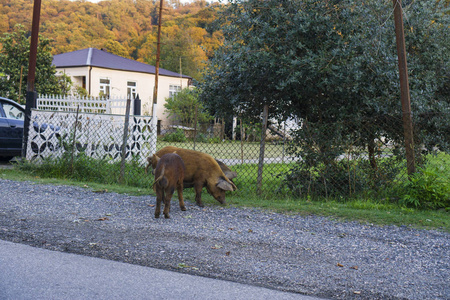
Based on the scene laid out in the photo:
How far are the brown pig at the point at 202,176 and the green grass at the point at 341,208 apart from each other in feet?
1.21

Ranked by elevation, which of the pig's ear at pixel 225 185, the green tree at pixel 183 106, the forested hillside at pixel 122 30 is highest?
the forested hillside at pixel 122 30

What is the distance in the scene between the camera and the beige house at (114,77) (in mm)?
36219

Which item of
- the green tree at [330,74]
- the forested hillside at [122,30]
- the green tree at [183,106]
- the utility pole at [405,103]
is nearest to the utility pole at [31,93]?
the green tree at [330,74]

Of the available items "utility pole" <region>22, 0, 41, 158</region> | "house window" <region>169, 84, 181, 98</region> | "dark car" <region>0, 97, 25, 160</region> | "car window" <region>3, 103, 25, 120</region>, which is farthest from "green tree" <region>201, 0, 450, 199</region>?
"house window" <region>169, 84, 181, 98</region>

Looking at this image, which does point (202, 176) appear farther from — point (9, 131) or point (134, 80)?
point (134, 80)

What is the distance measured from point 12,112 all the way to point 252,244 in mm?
10251

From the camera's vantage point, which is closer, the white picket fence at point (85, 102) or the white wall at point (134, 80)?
the white picket fence at point (85, 102)

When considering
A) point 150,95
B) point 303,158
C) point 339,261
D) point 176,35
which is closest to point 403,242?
point 339,261

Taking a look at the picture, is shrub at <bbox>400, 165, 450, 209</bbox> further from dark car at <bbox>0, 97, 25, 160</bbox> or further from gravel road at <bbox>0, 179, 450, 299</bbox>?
dark car at <bbox>0, 97, 25, 160</bbox>

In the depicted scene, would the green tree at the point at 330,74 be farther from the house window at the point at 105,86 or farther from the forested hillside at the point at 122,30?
the forested hillside at the point at 122,30

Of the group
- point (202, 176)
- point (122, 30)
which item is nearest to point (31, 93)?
point (202, 176)

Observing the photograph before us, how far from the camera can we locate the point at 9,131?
12.7 m

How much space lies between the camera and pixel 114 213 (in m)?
6.97

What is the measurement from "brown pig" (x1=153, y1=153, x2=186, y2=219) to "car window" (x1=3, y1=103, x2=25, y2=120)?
26.1 feet
